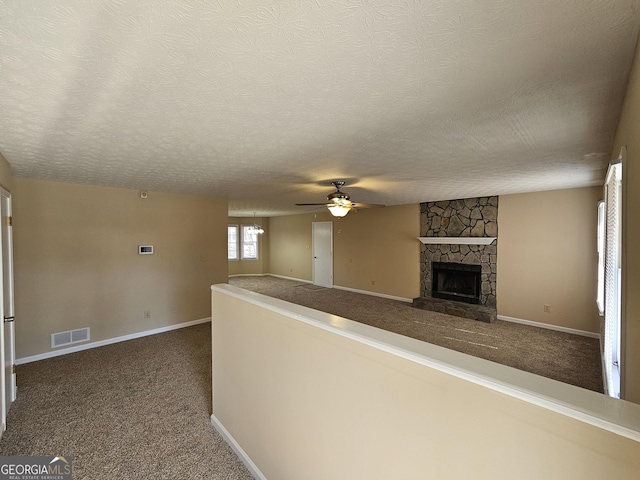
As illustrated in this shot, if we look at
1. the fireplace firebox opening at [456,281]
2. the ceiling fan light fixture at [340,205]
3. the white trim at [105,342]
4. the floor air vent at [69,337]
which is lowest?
the white trim at [105,342]

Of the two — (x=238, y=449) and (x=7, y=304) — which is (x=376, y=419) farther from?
(x=7, y=304)

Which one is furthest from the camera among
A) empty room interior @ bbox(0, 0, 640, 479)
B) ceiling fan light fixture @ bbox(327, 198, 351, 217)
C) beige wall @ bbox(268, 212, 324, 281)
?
beige wall @ bbox(268, 212, 324, 281)

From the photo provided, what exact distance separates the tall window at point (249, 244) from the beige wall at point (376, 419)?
8748 millimetres

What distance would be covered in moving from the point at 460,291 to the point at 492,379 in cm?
583

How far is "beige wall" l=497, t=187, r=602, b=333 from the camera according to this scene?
4.51 metres

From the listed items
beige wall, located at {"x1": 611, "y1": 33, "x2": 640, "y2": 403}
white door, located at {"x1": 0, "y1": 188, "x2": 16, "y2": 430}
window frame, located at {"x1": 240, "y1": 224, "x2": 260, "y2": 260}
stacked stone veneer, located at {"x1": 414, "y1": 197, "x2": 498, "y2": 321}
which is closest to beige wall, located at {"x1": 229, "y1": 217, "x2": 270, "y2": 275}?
window frame, located at {"x1": 240, "y1": 224, "x2": 260, "y2": 260}

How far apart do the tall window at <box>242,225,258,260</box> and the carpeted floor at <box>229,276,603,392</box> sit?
4.31 meters

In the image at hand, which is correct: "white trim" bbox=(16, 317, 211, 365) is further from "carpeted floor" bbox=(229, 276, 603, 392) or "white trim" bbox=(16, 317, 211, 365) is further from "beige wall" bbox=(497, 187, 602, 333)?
"beige wall" bbox=(497, 187, 602, 333)

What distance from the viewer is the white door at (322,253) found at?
874 cm

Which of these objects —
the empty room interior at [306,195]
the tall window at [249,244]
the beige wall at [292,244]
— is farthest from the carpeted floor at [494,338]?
the tall window at [249,244]

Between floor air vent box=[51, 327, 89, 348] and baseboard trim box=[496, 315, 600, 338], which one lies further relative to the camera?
baseboard trim box=[496, 315, 600, 338]

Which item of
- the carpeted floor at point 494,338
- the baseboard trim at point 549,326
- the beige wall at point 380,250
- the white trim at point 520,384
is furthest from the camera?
the beige wall at point 380,250

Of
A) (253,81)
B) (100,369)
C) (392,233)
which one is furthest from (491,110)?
(392,233)

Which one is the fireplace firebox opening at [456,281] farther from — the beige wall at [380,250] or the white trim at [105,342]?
the white trim at [105,342]
